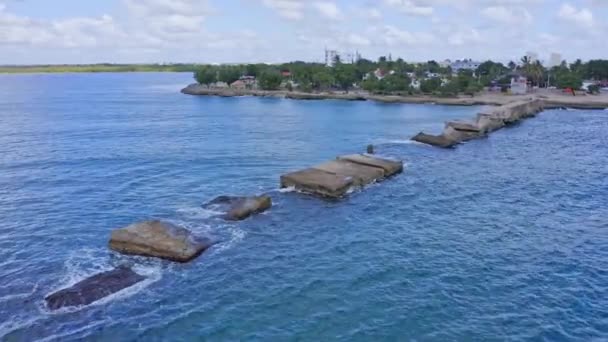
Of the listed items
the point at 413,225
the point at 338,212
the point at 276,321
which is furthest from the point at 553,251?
the point at 276,321

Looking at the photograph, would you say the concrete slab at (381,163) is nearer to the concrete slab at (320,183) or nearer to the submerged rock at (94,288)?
the concrete slab at (320,183)

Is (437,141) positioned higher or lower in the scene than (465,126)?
lower

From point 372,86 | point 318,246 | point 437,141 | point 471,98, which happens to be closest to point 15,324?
point 318,246

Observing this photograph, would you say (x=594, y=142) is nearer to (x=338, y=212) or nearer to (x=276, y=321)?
(x=338, y=212)

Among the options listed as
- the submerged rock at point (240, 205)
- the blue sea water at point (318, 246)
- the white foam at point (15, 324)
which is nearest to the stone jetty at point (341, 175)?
the blue sea water at point (318, 246)

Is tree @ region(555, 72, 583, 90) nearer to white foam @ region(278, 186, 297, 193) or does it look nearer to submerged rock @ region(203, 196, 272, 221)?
white foam @ region(278, 186, 297, 193)

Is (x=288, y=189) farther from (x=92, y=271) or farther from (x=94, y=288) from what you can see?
(x=94, y=288)
